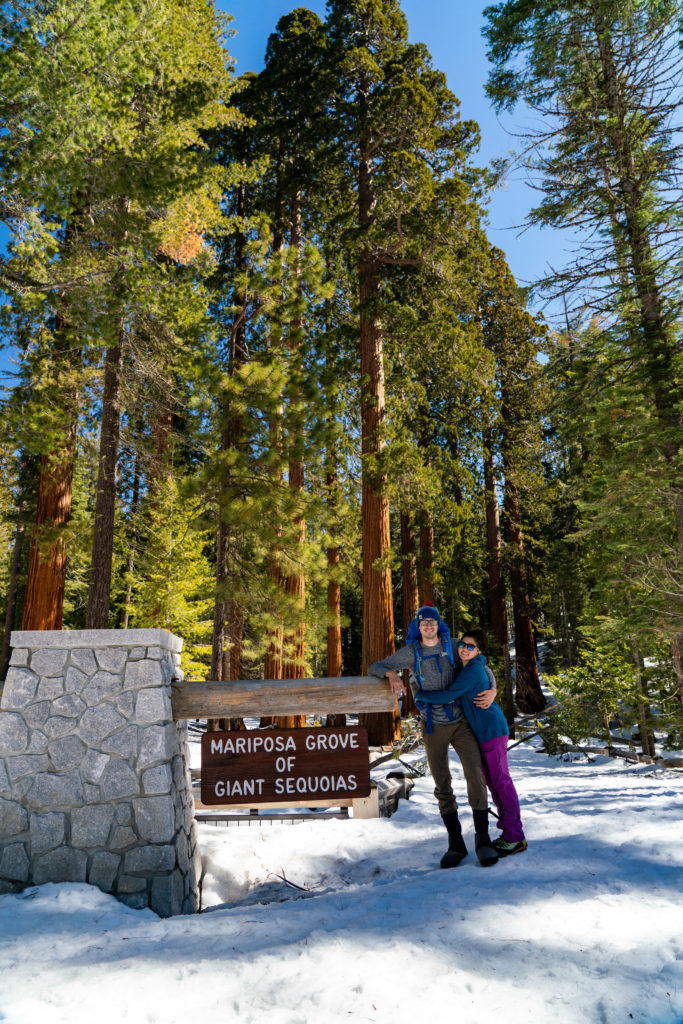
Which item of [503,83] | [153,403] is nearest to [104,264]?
[153,403]

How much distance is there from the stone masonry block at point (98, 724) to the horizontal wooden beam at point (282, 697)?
1.40 ft

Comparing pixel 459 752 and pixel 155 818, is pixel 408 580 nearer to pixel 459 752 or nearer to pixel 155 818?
pixel 459 752

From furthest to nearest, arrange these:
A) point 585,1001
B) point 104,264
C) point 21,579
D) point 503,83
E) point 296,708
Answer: point 21,579, point 503,83, point 104,264, point 296,708, point 585,1001

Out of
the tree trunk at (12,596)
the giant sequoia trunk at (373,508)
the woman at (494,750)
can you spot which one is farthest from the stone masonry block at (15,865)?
the tree trunk at (12,596)

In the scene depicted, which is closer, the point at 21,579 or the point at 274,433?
the point at 274,433

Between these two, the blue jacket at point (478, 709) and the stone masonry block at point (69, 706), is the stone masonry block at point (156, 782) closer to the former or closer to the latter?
the stone masonry block at point (69, 706)

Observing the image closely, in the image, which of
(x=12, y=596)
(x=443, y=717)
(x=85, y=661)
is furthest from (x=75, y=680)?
(x=12, y=596)

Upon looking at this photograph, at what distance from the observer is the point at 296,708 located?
4.55 metres

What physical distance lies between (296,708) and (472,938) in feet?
6.47

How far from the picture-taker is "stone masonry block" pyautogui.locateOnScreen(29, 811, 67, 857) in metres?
4.12

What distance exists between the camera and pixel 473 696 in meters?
4.45

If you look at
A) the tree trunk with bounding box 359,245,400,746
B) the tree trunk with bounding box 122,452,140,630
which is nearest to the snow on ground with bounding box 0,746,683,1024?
the tree trunk with bounding box 359,245,400,746

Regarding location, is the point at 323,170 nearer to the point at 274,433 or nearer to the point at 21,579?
the point at 274,433

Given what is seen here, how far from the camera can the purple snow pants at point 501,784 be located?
4383 millimetres
